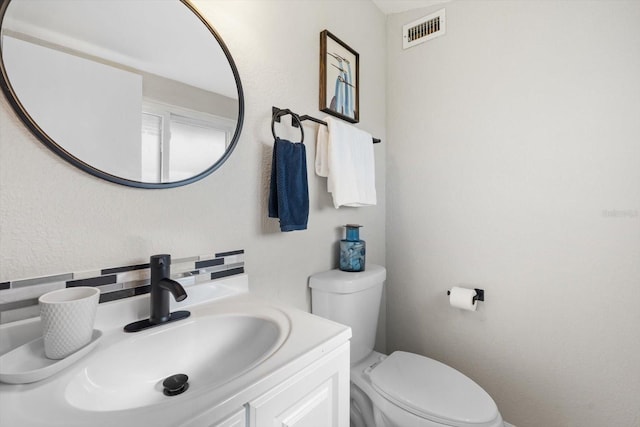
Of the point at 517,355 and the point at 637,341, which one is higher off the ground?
the point at 637,341

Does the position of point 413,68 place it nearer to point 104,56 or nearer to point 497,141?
point 497,141

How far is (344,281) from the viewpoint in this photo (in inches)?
49.3

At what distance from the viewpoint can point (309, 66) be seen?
133 cm

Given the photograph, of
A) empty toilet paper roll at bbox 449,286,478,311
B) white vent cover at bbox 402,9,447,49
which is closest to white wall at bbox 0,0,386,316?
white vent cover at bbox 402,9,447,49

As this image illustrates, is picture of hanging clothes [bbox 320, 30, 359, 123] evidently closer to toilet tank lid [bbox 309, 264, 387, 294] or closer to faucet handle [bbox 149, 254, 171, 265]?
toilet tank lid [bbox 309, 264, 387, 294]

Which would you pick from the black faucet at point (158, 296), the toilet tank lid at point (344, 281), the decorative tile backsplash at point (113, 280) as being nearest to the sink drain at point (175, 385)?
the black faucet at point (158, 296)

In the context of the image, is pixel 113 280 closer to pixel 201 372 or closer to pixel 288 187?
pixel 201 372

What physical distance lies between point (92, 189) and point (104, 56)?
1.13 feet

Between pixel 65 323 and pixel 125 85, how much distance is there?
0.60m

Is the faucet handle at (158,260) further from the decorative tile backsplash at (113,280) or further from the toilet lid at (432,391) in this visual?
the toilet lid at (432,391)

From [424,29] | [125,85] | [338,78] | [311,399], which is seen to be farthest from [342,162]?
[424,29]

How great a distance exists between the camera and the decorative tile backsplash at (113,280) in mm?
633

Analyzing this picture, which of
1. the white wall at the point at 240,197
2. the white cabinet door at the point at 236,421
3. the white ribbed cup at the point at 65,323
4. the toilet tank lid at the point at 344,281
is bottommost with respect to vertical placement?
the white cabinet door at the point at 236,421

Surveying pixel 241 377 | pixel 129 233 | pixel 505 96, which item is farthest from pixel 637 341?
pixel 129 233
